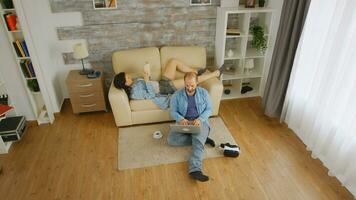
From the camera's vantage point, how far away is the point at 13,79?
303 cm

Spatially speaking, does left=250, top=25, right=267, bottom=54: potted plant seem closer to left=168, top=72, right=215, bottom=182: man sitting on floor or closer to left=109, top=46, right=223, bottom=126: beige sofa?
left=109, top=46, right=223, bottom=126: beige sofa

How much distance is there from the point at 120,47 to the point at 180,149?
1.72m

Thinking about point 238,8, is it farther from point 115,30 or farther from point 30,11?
point 30,11

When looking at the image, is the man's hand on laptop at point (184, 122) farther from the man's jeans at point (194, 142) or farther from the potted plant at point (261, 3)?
the potted plant at point (261, 3)

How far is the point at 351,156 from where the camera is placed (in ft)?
7.24

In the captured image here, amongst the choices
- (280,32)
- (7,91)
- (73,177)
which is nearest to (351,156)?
(280,32)

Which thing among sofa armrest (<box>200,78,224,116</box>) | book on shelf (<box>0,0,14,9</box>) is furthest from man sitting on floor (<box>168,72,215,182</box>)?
book on shelf (<box>0,0,14,9</box>)

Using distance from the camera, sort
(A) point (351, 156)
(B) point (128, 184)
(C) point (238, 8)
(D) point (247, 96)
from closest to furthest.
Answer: (A) point (351, 156)
(B) point (128, 184)
(C) point (238, 8)
(D) point (247, 96)

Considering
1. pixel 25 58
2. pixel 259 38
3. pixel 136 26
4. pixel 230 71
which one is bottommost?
pixel 230 71

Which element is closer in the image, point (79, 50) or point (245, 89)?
point (79, 50)

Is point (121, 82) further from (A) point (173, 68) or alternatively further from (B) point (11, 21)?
(B) point (11, 21)

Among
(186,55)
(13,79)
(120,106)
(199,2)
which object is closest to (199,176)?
(120,106)

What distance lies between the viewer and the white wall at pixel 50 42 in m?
3.05

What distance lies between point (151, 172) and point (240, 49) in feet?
7.28
